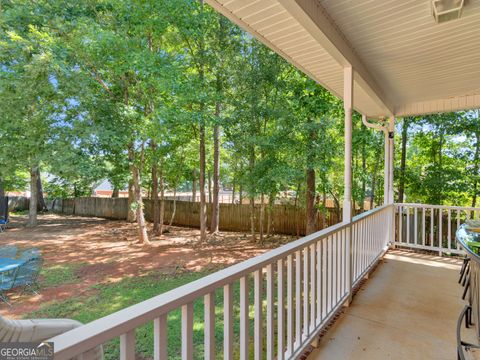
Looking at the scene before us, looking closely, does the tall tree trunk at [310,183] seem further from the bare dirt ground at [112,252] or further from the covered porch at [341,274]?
the covered porch at [341,274]

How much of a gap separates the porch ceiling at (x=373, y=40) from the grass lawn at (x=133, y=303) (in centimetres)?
303

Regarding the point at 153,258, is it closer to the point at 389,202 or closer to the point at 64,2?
the point at 389,202

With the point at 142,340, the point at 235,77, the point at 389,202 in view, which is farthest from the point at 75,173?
the point at 389,202

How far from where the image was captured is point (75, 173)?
757 cm

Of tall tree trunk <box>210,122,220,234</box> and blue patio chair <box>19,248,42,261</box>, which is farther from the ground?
tall tree trunk <box>210,122,220,234</box>

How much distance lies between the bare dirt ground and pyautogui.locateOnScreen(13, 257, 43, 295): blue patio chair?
0.21 m

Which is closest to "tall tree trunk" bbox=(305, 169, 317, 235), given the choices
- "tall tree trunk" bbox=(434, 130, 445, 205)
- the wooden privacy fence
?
the wooden privacy fence

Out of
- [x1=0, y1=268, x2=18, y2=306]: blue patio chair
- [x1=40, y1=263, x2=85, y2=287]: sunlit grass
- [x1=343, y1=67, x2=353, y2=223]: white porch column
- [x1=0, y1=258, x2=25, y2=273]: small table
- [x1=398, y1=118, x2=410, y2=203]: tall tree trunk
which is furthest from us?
[x1=398, y1=118, x2=410, y2=203]: tall tree trunk

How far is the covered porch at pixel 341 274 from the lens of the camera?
118cm

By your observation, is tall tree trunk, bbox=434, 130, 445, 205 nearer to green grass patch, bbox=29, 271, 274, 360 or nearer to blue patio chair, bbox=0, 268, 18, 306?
green grass patch, bbox=29, 271, 274, 360

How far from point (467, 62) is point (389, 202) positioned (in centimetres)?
271

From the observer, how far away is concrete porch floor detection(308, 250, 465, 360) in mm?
2229

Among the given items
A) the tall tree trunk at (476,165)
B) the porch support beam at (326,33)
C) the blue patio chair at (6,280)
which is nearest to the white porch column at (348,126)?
the porch support beam at (326,33)

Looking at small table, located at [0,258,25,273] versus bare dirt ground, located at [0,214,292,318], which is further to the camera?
bare dirt ground, located at [0,214,292,318]
